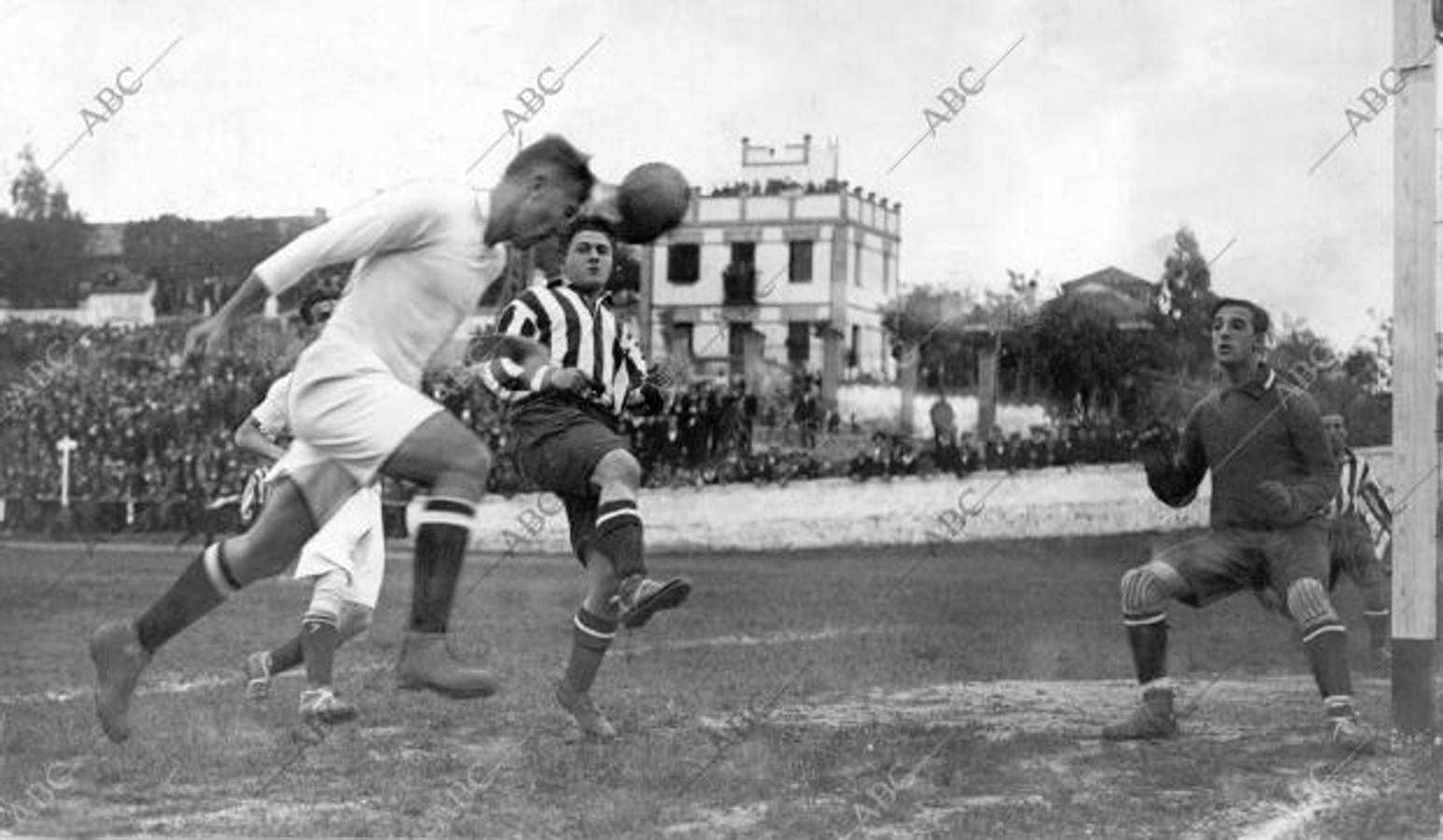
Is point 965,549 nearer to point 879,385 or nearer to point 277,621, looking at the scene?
point 879,385

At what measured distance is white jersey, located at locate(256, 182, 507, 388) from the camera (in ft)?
13.8

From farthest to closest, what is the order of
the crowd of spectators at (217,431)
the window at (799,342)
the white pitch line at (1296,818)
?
1. the window at (799,342)
2. the crowd of spectators at (217,431)
3. the white pitch line at (1296,818)

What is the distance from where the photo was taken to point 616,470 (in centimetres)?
491

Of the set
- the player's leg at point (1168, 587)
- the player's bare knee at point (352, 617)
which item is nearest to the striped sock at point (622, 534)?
the player's bare knee at point (352, 617)

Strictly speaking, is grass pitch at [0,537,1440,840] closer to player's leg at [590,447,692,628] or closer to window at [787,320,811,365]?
player's leg at [590,447,692,628]

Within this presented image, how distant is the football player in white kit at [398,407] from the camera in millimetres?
4094

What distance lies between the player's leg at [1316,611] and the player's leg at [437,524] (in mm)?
3118

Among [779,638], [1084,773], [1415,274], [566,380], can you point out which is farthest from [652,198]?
[779,638]

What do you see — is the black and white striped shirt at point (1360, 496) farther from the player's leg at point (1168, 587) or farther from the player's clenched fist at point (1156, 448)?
the player's leg at point (1168, 587)

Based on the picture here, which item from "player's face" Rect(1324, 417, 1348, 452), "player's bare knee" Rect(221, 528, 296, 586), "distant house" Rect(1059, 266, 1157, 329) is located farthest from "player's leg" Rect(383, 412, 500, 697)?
"player's face" Rect(1324, 417, 1348, 452)

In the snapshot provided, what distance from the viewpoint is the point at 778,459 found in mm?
11953

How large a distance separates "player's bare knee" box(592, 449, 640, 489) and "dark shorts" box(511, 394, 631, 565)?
2cm

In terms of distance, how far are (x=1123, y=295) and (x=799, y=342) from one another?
2.24 m

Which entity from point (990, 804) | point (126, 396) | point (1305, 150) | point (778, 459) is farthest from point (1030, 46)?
point (126, 396)
